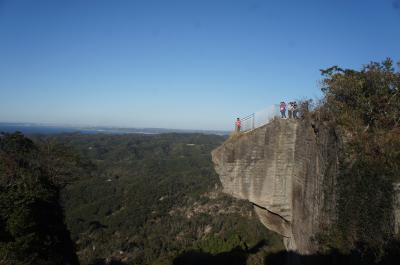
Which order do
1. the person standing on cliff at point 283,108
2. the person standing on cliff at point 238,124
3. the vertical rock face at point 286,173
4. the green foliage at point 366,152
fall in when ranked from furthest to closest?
1. the person standing on cliff at point 238,124
2. the person standing on cliff at point 283,108
3. the vertical rock face at point 286,173
4. the green foliage at point 366,152

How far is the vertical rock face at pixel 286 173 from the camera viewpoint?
33.9ft

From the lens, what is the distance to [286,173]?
12.7 metres

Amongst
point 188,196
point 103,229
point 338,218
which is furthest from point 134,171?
point 338,218

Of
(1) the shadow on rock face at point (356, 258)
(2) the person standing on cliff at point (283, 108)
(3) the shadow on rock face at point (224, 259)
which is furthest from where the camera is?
(3) the shadow on rock face at point (224, 259)

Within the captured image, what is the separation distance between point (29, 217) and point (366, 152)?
13.8 metres

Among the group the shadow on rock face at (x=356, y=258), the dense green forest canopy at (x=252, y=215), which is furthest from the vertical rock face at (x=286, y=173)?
the dense green forest canopy at (x=252, y=215)

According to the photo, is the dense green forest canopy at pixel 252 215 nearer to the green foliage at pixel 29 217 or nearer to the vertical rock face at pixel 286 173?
the green foliage at pixel 29 217

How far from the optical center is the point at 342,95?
11.9 m

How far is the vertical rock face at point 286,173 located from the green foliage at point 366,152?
0.68 m

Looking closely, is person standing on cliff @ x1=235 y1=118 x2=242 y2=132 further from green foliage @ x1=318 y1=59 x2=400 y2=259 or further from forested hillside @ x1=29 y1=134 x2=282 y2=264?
forested hillside @ x1=29 y1=134 x2=282 y2=264

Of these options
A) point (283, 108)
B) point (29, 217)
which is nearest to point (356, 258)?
point (283, 108)

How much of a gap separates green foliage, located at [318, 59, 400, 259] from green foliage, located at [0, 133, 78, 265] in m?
11.7

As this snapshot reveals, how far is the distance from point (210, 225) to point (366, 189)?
2273 inches

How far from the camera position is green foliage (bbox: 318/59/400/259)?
7848 mm
